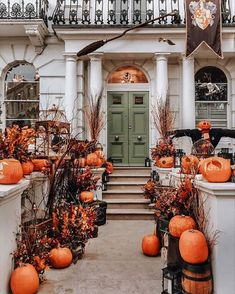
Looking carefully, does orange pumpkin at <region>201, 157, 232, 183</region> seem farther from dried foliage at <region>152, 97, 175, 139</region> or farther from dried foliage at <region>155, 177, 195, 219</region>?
dried foliage at <region>152, 97, 175, 139</region>

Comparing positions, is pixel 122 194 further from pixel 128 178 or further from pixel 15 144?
pixel 15 144

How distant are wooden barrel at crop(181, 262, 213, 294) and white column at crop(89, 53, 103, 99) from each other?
24.9 feet

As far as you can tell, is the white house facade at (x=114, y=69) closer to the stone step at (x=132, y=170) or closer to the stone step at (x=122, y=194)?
the stone step at (x=132, y=170)

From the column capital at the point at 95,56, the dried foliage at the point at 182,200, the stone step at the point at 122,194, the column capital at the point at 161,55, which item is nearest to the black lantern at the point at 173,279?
the dried foliage at the point at 182,200

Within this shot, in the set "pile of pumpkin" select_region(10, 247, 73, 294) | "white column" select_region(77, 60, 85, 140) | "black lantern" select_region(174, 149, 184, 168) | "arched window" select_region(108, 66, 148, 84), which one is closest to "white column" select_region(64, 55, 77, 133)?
"white column" select_region(77, 60, 85, 140)

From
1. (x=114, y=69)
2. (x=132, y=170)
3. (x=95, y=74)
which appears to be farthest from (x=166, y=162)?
(x=114, y=69)

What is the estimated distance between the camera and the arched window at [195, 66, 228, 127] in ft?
36.2

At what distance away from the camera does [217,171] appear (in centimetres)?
325

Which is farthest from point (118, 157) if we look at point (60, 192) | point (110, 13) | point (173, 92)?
point (60, 192)

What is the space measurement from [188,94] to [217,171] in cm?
731

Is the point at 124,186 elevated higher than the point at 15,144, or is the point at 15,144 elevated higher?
the point at 15,144

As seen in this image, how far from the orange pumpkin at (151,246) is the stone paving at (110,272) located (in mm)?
84

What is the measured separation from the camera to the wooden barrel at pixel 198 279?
3.02m

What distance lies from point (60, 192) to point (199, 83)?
7.40 meters
